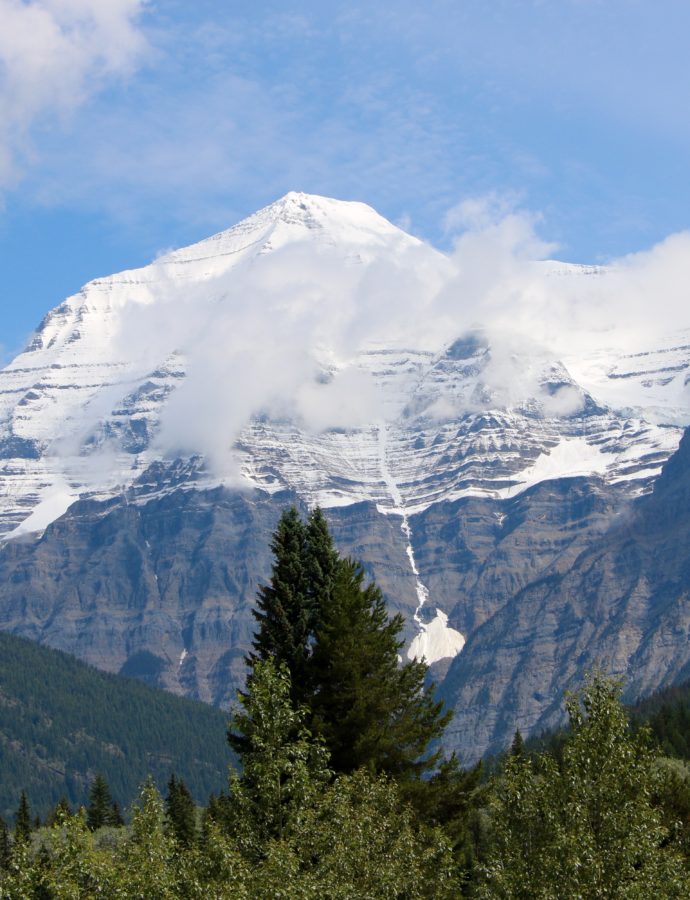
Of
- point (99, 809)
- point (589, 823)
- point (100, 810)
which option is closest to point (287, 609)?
point (589, 823)

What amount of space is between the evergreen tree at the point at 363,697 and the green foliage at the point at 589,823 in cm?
1185

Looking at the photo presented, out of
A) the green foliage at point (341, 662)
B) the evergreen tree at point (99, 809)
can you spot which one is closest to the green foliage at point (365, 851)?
the green foliage at point (341, 662)

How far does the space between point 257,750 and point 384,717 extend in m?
11.3

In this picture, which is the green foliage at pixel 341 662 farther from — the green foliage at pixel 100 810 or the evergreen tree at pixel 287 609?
the green foliage at pixel 100 810

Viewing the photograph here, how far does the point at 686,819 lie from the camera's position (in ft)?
254

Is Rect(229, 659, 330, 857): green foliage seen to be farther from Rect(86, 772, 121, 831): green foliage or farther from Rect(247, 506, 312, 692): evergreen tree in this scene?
Rect(86, 772, 121, 831): green foliage

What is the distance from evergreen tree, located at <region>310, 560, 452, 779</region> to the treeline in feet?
0.28

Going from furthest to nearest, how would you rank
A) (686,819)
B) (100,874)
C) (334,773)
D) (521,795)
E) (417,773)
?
1. (686,819)
2. (417,773)
3. (334,773)
4. (521,795)
5. (100,874)

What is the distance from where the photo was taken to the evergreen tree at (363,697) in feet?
214

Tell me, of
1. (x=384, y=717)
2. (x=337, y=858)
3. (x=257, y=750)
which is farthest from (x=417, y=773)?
(x=337, y=858)

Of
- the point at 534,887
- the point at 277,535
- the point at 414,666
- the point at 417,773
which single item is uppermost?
the point at 277,535

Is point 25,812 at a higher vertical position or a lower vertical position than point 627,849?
higher

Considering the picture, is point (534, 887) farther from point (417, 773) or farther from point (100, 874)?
point (417, 773)

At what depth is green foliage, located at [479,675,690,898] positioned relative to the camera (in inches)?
1827
